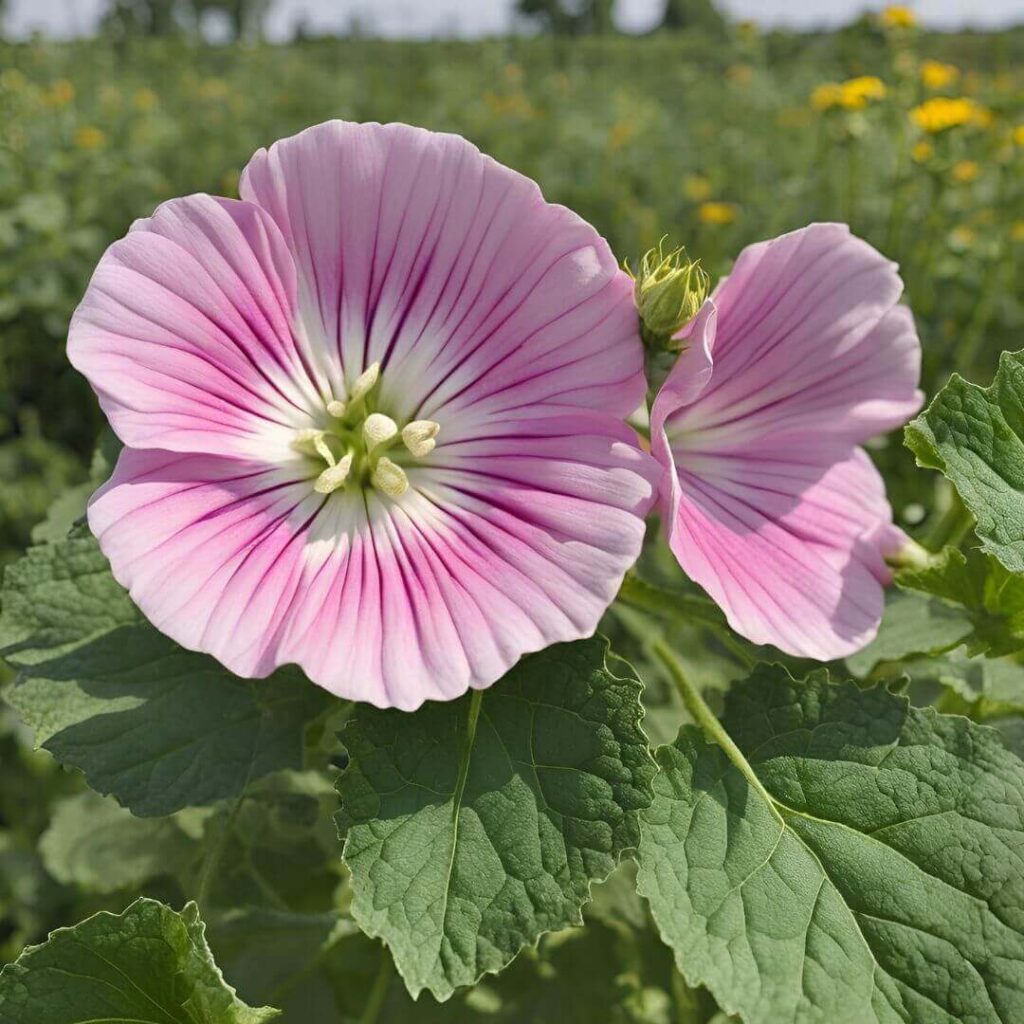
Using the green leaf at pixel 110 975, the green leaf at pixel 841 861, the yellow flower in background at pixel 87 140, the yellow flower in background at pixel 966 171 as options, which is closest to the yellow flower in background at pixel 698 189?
the yellow flower in background at pixel 966 171

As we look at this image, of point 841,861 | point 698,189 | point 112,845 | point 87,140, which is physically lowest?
point 698,189

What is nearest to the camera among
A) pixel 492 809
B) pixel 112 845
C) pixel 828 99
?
pixel 492 809

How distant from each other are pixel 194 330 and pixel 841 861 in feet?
2.55

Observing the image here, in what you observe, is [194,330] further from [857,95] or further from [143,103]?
[143,103]

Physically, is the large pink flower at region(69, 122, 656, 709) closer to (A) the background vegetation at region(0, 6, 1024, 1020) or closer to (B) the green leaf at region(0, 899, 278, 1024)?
(B) the green leaf at region(0, 899, 278, 1024)


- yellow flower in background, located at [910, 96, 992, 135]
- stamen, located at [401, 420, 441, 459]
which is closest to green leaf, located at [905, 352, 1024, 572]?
stamen, located at [401, 420, 441, 459]

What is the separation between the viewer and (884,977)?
1.03 m

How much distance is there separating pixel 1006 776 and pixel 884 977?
0.22 meters

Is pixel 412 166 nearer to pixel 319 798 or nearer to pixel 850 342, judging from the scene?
pixel 850 342

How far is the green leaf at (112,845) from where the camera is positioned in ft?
5.75

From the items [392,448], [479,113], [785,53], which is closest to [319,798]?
[392,448]

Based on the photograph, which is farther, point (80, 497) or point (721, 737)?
point (80, 497)

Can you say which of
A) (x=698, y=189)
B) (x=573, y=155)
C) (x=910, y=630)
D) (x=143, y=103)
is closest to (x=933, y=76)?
(x=698, y=189)

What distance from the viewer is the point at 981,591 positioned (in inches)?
49.0
